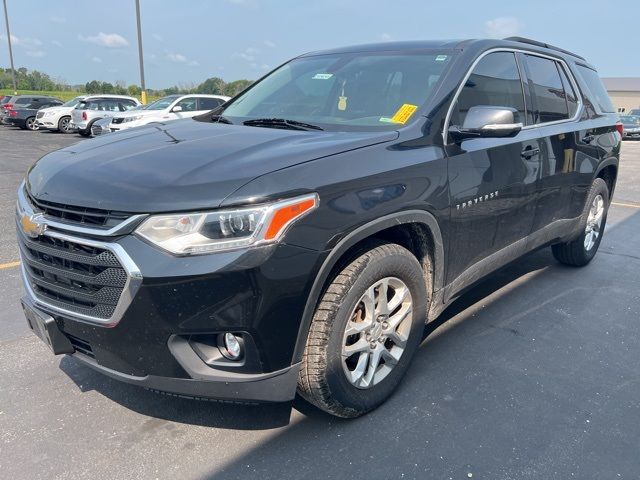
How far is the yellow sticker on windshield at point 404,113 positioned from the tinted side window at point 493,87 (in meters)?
0.25

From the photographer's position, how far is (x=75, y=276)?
2.18 meters

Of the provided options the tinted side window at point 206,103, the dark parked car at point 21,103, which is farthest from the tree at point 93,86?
the tinted side window at point 206,103

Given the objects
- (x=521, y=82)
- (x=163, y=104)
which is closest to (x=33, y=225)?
(x=521, y=82)

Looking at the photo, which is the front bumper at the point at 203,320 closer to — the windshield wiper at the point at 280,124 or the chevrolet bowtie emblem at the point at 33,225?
the chevrolet bowtie emblem at the point at 33,225

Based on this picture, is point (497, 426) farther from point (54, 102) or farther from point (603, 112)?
point (54, 102)

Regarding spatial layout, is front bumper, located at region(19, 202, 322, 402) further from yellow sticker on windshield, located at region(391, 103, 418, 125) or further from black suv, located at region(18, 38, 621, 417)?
yellow sticker on windshield, located at region(391, 103, 418, 125)

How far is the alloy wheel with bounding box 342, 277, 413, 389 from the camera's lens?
2.52 m

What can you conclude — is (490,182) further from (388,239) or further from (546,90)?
(546,90)

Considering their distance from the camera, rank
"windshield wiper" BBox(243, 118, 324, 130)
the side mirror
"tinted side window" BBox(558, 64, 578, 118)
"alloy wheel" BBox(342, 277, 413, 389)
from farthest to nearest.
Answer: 1. "tinted side window" BBox(558, 64, 578, 118)
2. "windshield wiper" BBox(243, 118, 324, 130)
3. the side mirror
4. "alloy wheel" BBox(342, 277, 413, 389)

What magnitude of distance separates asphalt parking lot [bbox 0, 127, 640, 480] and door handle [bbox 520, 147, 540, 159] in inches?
46.5

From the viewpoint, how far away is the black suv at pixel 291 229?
202 cm

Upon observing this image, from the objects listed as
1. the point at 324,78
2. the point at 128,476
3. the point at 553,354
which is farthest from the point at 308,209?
the point at 553,354

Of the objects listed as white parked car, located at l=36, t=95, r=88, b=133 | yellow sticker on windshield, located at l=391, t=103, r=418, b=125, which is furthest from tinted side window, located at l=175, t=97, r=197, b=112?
yellow sticker on windshield, located at l=391, t=103, r=418, b=125

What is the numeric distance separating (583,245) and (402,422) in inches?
124
